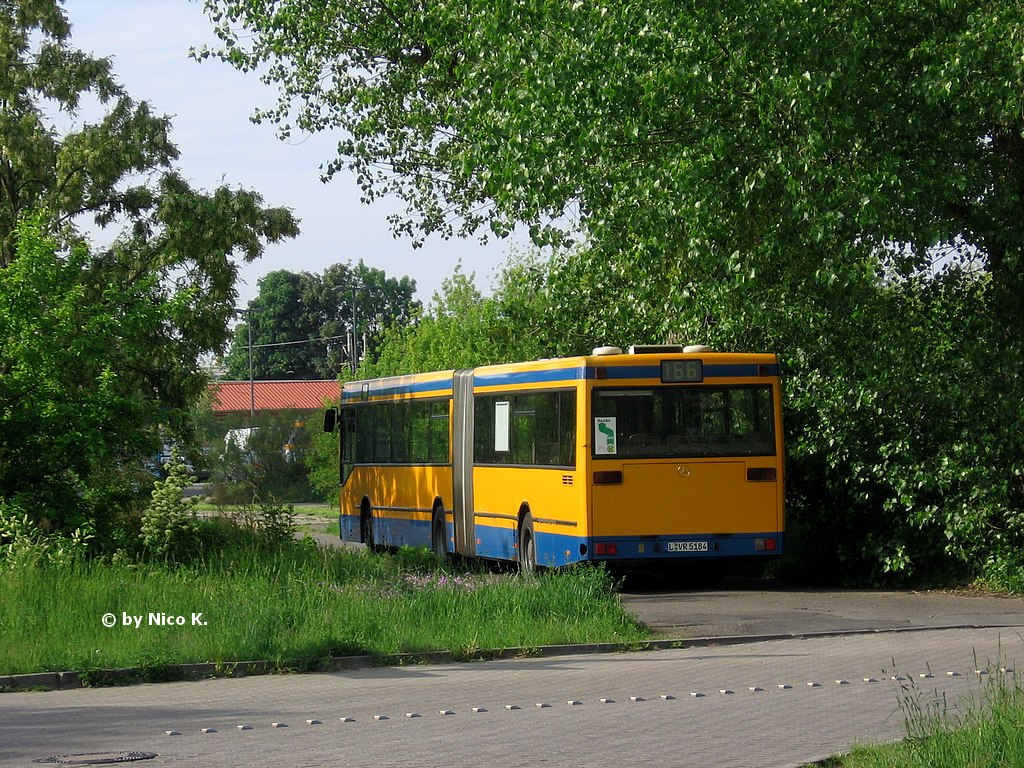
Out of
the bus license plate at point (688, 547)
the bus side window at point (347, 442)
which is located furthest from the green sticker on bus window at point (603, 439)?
the bus side window at point (347, 442)

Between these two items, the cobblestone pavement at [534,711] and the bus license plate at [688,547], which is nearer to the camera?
the cobblestone pavement at [534,711]

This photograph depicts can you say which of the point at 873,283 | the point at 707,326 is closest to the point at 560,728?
the point at 873,283

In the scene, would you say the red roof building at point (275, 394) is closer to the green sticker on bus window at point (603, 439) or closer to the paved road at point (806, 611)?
the green sticker on bus window at point (603, 439)

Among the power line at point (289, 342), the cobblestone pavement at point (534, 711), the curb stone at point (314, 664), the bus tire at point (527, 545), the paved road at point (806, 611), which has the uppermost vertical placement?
the power line at point (289, 342)

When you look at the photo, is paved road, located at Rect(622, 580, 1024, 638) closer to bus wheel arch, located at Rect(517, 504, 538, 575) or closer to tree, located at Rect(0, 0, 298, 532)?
bus wheel arch, located at Rect(517, 504, 538, 575)

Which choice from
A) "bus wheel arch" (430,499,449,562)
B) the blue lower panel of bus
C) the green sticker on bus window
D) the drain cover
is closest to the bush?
the blue lower panel of bus

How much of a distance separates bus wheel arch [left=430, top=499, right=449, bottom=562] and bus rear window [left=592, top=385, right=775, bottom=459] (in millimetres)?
6762

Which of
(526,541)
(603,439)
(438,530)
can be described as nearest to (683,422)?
(603,439)

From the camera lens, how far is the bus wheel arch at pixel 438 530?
26.1 metres

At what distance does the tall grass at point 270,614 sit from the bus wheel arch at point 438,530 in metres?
8.67

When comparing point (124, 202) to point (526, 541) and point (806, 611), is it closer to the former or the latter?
point (526, 541)

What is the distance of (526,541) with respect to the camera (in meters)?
22.1

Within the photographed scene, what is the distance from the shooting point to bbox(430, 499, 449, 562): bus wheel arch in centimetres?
2614

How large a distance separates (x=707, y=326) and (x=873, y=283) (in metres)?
3.52
